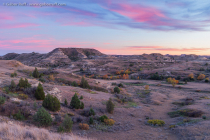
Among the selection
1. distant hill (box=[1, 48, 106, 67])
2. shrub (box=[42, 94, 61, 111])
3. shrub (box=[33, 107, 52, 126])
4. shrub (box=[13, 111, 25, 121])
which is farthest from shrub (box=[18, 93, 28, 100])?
distant hill (box=[1, 48, 106, 67])

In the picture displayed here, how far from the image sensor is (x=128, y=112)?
14086 millimetres

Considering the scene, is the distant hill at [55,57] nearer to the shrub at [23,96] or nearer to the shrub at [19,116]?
the shrub at [23,96]

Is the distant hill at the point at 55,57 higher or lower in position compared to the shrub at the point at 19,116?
higher

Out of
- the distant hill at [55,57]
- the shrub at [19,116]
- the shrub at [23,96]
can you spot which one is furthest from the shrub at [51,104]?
the distant hill at [55,57]

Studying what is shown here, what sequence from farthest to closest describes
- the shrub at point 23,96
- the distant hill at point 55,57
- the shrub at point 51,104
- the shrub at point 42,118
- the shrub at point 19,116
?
1. the distant hill at point 55,57
2. the shrub at point 23,96
3. the shrub at point 51,104
4. the shrub at point 19,116
5. the shrub at point 42,118

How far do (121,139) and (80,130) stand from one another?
2.65 m

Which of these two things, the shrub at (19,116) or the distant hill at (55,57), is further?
the distant hill at (55,57)

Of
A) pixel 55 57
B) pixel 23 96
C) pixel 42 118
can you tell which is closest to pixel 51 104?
pixel 42 118

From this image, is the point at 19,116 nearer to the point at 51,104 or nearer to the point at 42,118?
the point at 42,118

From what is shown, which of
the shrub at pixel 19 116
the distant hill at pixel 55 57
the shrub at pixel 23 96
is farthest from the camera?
the distant hill at pixel 55 57

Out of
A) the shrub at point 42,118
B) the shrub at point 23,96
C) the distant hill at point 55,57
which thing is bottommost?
the shrub at point 42,118

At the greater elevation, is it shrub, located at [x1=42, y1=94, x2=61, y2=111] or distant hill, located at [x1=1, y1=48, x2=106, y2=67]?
distant hill, located at [x1=1, y1=48, x2=106, y2=67]

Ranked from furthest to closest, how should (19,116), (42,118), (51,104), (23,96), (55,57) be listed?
(55,57), (23,96), (51,104), (19,116), (42,118)

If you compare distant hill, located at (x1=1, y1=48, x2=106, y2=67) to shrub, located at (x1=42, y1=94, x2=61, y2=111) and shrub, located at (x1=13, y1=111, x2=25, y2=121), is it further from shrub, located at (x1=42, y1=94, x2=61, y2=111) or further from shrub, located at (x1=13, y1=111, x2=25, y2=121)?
shrub, located at (x1=13, y1=111, x2=25, y2=121)
